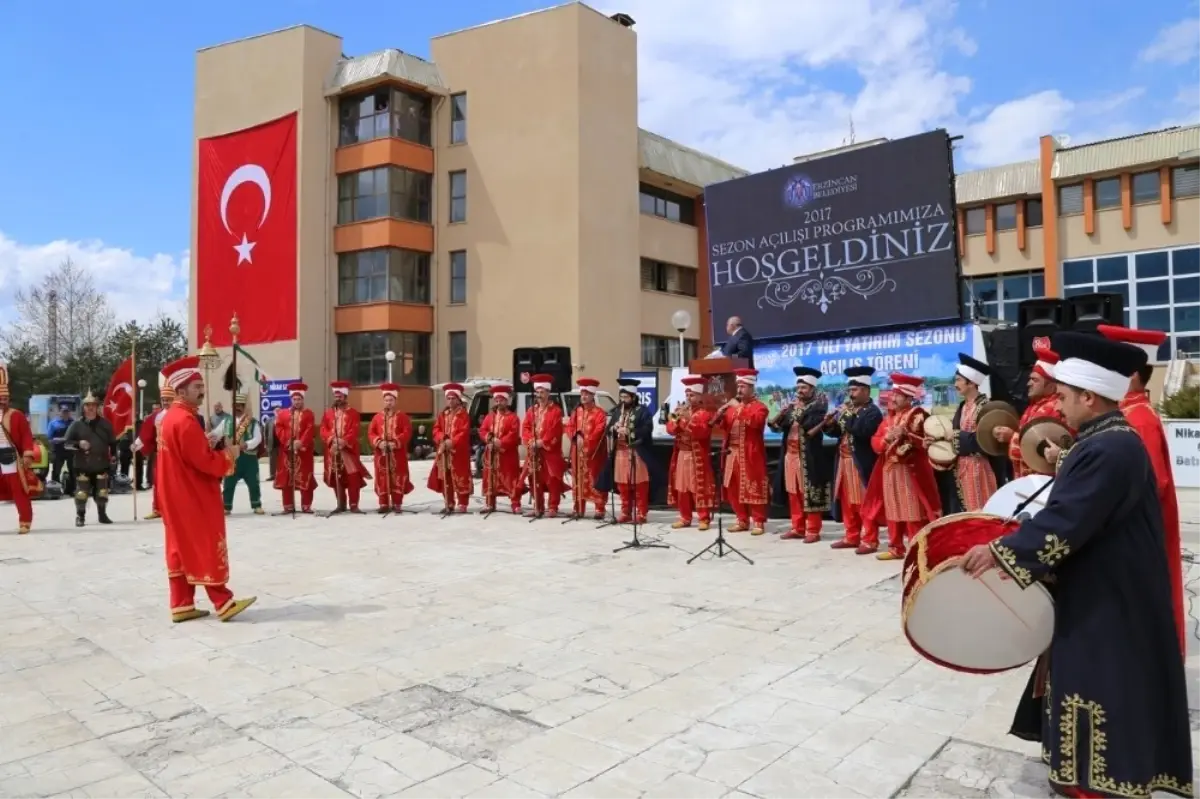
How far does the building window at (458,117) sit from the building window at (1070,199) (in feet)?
68.6

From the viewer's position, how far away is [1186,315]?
27969 mm

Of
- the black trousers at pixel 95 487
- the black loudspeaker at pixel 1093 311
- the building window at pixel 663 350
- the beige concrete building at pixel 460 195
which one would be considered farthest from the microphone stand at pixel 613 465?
the building window at pixel 663 350

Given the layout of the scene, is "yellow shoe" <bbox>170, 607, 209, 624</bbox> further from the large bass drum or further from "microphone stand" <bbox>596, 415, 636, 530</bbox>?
"microphone stand" <bbox>596, 415, 636, 530</bbox>

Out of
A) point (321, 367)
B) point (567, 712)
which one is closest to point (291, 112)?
point (321, 367)

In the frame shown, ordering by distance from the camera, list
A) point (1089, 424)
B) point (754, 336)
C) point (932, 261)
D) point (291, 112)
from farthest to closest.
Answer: point (291, 112) → point (754, 336) → point (932, 261) → point (1089, 424)

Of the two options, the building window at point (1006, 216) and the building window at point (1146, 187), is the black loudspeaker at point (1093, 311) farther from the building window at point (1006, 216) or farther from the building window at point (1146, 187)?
the building window at point (1006, 216)

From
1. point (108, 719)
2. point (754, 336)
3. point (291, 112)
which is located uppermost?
point (291, 112)

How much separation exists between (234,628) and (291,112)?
27633 mm

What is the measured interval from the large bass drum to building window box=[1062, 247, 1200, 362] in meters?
28.7

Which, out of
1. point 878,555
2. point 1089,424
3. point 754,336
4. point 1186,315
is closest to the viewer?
point 1089,424

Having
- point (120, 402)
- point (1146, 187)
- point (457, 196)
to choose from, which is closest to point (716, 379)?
point (120, 402)

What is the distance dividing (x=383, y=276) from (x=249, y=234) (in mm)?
5295

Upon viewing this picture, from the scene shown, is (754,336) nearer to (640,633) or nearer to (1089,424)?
(640,633)

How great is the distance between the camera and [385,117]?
29.7 m
